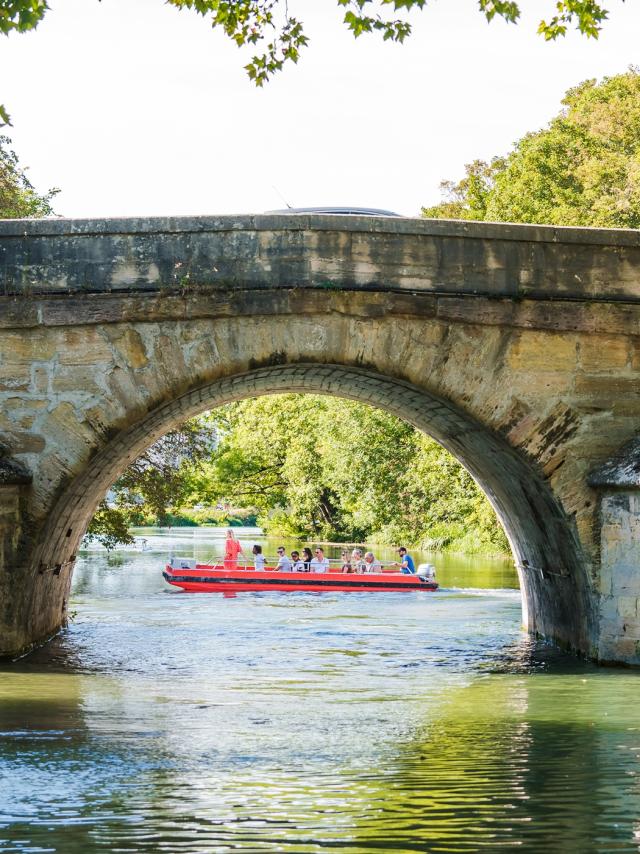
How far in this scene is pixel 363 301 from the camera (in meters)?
10.0

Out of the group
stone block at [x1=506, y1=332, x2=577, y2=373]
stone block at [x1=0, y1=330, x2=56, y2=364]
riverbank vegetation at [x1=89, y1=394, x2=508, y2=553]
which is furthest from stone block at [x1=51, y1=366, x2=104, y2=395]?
riverbank vegetation at [x1=89, y1=394, x2=508, y2=553]

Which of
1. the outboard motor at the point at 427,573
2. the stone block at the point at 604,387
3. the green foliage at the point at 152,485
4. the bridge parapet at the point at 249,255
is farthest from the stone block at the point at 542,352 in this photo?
the outboard motor at the point at 427,573

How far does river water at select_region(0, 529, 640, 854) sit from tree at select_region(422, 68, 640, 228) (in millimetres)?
17869

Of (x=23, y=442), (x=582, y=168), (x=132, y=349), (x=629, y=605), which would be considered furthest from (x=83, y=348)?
(x=582, y=168)

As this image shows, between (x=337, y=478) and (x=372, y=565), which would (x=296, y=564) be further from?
(x=337, y=478)

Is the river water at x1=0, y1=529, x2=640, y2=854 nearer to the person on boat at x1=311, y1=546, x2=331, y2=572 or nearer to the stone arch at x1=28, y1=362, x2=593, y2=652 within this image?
the stone arch at x1=28, y1=362, x2=593, y2=652

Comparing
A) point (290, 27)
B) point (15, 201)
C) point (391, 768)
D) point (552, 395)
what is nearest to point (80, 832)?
point (391, 768)

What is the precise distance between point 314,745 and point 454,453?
6466 mm

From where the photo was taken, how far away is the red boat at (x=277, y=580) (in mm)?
22031

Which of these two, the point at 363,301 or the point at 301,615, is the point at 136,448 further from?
the point at 301,615

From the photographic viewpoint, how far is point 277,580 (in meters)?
22.5

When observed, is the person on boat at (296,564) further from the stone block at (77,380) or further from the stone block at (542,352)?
the stone block at (77,380)

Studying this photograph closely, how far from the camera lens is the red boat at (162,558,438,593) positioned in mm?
22031

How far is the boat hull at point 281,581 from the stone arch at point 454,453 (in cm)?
845
